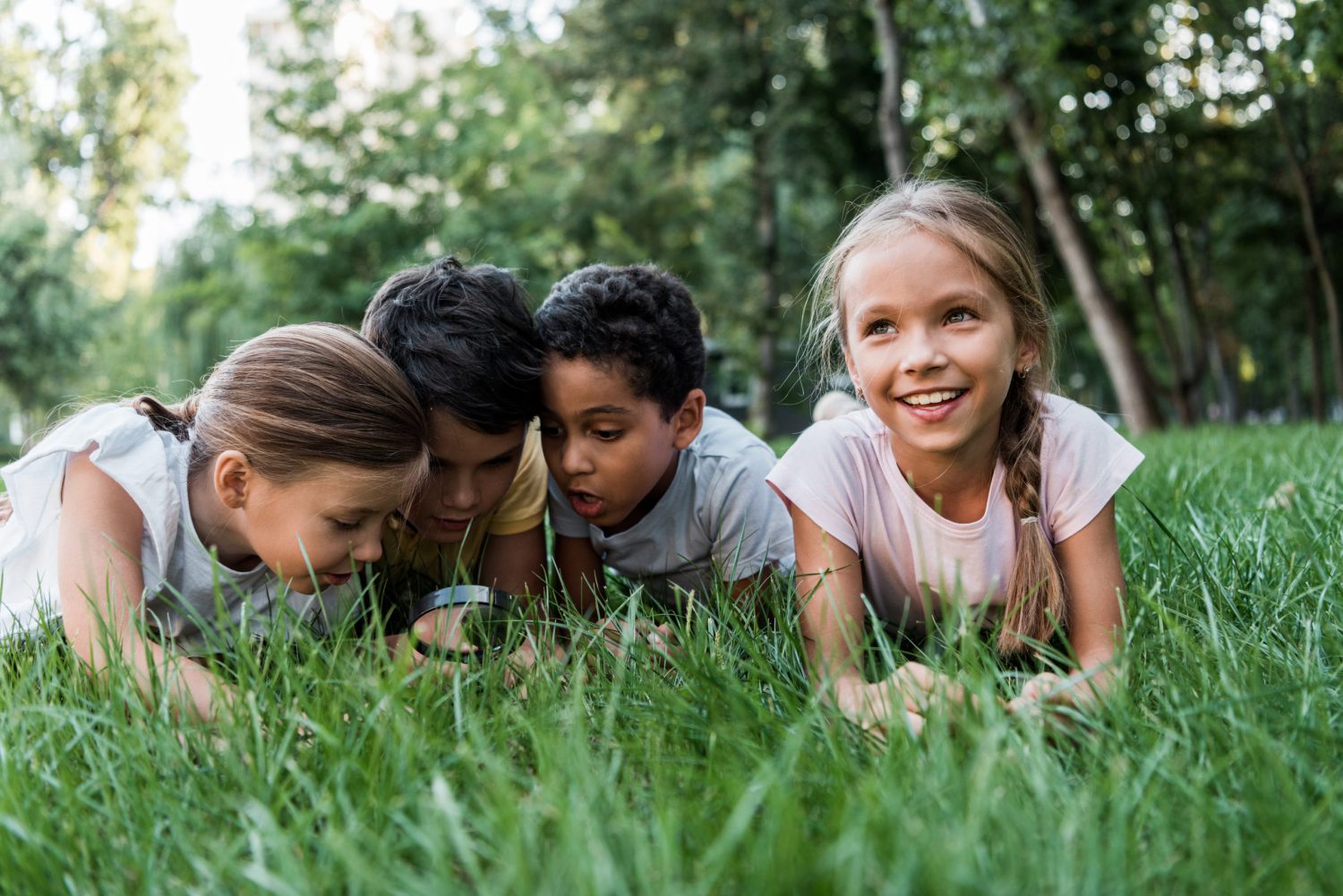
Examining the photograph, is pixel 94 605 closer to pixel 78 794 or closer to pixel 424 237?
pixel 78 794

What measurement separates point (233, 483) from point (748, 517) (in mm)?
1373

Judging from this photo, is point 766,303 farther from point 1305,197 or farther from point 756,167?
point 1305,197

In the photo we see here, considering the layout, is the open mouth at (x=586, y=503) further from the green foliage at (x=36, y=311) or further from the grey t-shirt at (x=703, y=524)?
the green foliage at (x=36, y=311)

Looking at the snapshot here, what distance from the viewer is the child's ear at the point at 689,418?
3162 mm

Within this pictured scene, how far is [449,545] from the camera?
3.13m

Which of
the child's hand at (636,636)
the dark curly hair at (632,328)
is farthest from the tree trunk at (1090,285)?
the child's hand at (636,636)

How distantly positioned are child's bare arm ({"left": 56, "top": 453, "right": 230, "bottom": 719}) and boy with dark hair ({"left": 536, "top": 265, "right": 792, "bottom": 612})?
108cm

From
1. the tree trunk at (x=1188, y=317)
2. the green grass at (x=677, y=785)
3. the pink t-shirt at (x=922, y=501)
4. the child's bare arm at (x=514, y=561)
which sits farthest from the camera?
A: the tree trunk at (x=1188, y=317)

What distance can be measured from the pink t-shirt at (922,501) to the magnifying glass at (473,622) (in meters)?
0.71

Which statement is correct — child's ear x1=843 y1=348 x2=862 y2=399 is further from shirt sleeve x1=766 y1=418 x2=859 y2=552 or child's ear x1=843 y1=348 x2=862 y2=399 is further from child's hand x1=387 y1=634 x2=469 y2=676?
child's hand x1=387 y1=634 x2=469 y2=676

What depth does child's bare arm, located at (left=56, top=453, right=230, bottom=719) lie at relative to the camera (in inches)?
74.9

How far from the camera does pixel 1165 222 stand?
14.4 metres

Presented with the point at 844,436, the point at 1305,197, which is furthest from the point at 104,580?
the point at 1305,197

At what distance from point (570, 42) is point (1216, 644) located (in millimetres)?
18890
